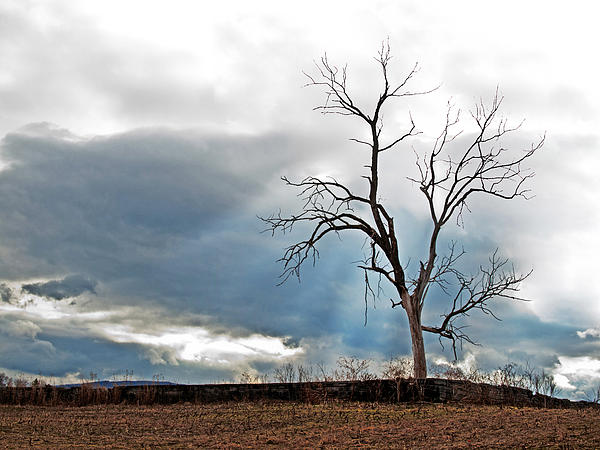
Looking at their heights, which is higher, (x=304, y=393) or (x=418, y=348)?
(x=418, y=348)

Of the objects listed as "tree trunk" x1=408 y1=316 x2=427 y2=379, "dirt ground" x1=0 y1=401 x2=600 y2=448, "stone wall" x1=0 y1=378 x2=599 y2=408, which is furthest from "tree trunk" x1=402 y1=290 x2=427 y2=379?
"dirt ground" x1=0 y1=401 x2=600 y2=448

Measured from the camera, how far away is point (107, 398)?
1183cm

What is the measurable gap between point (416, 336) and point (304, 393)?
442 cm

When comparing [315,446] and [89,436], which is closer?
[315,446]

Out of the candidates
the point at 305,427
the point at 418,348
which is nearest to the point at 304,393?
the point at 305,427

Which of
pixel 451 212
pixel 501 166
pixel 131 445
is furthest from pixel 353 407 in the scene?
pixel 501 166

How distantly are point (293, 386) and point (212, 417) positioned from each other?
7.01 feet

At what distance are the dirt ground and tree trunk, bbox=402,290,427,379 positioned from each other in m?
4.09

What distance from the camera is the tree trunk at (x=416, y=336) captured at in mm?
13805

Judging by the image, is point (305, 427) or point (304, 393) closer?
point (305, 427)

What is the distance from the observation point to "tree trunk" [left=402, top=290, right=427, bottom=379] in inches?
543

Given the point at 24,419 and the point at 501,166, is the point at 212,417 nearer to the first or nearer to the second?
the point at 24,419

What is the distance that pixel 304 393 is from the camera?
10.7 m

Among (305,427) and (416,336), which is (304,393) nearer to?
(305,427)
